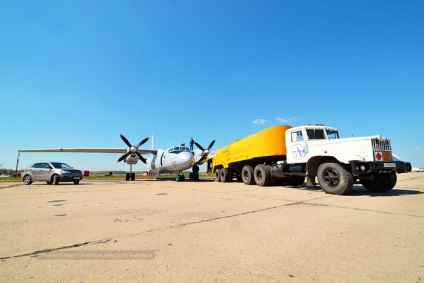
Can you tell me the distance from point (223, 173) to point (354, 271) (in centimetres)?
1447

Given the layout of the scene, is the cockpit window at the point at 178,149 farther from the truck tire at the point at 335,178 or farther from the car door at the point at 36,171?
the truck tire at the point at 335,178

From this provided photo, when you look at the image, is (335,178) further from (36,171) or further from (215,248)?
(36,171)

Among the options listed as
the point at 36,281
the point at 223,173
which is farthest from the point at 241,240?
the point at 223,173

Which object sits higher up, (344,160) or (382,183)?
(344,160)

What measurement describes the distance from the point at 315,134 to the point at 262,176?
10.8 ft

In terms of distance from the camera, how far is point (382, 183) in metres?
8.45

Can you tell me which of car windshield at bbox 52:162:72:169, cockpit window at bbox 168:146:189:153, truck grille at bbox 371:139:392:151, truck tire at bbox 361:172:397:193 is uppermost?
cockpit window at bbox 168:146:189:153

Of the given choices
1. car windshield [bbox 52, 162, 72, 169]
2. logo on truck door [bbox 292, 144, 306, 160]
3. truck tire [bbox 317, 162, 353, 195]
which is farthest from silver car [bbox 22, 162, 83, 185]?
truck tire [bbox 317, 162, 353, 195]

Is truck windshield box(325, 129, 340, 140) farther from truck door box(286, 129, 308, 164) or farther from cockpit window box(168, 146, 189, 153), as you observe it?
cockpit window box(168, 146, 189, 153)

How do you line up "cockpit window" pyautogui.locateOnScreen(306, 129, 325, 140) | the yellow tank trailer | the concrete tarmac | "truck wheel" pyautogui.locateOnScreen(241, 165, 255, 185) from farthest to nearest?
"truck wheel" pyautogui.locateOnScreen(241, 165, 255, 185) < the yellow tank trailer < "cockpit window" pyautogui.locateOnScreen(306, 129, 325, 140) < the concrete tarmac

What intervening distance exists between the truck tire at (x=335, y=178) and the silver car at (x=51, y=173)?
14.6 m

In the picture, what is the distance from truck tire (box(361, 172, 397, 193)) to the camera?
817 cm

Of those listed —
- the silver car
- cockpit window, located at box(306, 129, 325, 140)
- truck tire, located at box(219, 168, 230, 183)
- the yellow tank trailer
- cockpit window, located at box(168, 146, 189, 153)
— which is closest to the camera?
cockpit window, located at box(306, 129, 325, 140)

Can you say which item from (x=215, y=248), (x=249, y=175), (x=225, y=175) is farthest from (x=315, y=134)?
(x=215, y=248)
